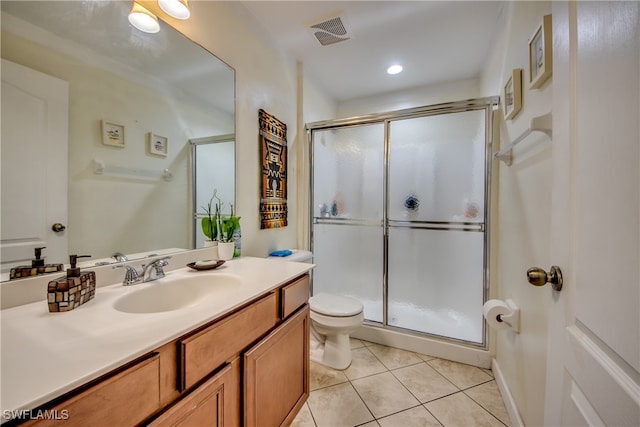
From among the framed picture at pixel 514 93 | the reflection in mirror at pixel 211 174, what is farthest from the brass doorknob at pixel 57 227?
the framed picture at pixel 514 93

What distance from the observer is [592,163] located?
20.0 inches

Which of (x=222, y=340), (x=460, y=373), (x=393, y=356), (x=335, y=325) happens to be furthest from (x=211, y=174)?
(x=460, y=373)

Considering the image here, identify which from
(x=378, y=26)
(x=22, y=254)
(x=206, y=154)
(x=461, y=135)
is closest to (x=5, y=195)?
(x=22, y=254)

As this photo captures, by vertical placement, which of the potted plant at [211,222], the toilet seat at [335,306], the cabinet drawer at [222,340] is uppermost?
the potted plant at [211,222]

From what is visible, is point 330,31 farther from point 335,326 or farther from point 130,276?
point 335,326

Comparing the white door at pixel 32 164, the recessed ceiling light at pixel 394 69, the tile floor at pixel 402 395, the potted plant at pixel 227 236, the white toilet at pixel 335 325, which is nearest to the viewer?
the white door at pixel 32 164

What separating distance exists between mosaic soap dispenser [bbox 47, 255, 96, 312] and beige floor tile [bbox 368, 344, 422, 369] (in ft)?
6.05

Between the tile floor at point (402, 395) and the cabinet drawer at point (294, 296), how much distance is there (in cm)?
66

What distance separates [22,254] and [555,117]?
168cm

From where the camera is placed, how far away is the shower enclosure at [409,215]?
1934 mm

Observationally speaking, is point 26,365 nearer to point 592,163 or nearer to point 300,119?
point 592,163

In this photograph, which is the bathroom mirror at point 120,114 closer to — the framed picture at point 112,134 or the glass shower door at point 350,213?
the framed picture at point 112,134

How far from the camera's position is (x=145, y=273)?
1.08 meters

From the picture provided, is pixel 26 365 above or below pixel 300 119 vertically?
below
